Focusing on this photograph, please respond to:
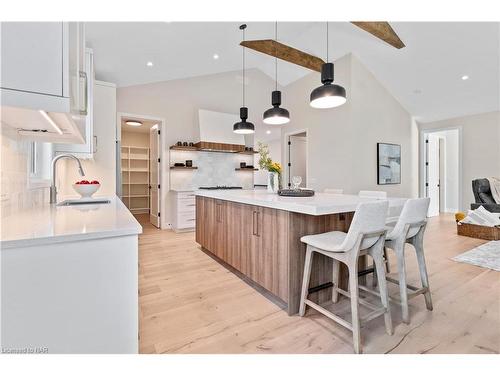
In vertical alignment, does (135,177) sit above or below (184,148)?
below

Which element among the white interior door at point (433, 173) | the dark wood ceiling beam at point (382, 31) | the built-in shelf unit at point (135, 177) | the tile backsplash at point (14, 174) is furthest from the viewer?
the built-in shelf unit at point (135, 177)

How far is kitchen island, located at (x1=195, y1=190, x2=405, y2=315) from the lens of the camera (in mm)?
1869

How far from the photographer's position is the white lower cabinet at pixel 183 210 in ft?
16.5

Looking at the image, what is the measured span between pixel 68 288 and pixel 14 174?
0.98 m

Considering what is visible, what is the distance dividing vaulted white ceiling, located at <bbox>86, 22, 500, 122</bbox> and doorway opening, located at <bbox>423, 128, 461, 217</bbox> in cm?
138

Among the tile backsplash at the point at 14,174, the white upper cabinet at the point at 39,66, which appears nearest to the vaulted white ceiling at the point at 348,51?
the tile backsplash at the point at 14,174

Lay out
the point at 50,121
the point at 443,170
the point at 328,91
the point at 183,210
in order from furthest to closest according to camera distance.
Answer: the point at 443,170, the point at 183,210, the point at 328,91, the point at 50,121

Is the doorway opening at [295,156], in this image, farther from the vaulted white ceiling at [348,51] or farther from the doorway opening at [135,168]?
the doorway opening at [135,168]

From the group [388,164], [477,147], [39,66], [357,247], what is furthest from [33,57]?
[477,147]

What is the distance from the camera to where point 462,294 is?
226 cm

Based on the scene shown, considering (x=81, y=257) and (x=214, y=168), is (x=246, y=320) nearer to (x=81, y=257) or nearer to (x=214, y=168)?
(x=81, y=257)

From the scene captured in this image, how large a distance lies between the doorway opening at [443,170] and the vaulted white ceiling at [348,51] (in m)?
1.38

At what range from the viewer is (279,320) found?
6.07 ft

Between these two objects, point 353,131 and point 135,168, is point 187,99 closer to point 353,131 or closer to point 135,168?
point 135,168
